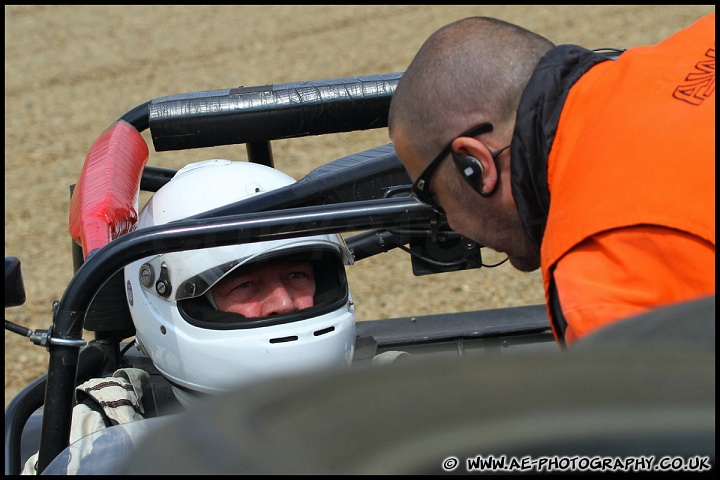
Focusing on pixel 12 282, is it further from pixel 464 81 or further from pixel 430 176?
pixel 464 81

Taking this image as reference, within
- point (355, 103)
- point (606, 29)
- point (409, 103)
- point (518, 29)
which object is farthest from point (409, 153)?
point (606, 29)

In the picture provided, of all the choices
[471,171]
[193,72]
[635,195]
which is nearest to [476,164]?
[471,171]

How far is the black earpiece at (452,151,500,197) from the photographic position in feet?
5.77

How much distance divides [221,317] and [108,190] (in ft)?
1.40

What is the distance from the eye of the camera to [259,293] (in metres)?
2.46

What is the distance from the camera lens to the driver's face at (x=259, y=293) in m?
2.43

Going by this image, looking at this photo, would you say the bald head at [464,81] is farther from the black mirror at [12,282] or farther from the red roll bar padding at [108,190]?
the black mirror at [12,282]

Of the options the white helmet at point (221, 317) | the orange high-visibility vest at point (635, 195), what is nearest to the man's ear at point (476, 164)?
the orange high-visibility vest at point (635, 195)

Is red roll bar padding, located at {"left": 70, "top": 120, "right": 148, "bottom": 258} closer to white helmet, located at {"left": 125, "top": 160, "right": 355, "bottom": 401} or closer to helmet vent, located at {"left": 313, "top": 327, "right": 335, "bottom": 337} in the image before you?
white helmet, located at {"left": 125, "top": 160, "right": 355, "bottom": 401}

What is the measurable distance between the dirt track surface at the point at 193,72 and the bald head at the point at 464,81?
351 centimetres

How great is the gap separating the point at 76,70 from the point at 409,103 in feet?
25.6

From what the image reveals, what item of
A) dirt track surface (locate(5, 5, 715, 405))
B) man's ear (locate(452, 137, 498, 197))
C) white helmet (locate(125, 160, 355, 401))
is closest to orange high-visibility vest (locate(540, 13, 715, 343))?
man's ear (locate(452, 137, 498, 197))

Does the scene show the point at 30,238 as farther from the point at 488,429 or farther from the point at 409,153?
the point at 488,429

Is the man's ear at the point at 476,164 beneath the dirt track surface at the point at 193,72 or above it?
above
